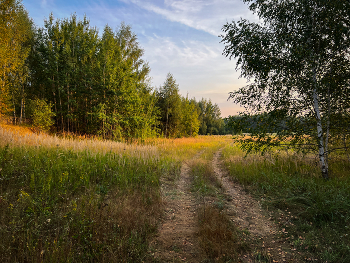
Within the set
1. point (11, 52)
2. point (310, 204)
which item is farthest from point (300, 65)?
point (11, 52)

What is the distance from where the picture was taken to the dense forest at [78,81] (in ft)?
56.0

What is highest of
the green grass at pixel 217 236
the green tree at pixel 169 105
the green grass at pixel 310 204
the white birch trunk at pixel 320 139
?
the green tree at pixel 169 105

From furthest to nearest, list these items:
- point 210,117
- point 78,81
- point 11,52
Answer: point 210,117
point 78,81
point 11,52

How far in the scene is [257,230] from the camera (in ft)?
12.8

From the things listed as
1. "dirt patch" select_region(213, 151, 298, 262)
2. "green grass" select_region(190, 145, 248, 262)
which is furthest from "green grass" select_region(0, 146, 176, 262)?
"dirt patch" select_region(213, 151, 298, 262)

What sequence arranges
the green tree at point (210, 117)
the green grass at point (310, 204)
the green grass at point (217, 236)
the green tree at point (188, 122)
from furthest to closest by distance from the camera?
the green tree at point (210, 117), the green tree at point (188, 122), the green grass at point (310, 204), the green grass at point (217, 236)

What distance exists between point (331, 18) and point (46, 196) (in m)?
11.2

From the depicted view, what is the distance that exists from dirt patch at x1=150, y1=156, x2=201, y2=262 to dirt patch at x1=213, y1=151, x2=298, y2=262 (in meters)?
1.02

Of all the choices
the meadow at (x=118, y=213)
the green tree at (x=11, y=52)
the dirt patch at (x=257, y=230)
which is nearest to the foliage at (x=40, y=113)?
the green tree at (x=11, y=52)

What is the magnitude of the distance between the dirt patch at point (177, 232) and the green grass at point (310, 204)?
85.4 inches

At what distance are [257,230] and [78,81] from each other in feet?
78.8

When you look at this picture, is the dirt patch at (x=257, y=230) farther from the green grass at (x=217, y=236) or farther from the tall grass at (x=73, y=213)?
the tall grass at (x=73, y=213)

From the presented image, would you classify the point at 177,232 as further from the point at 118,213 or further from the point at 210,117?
the point at 210,117

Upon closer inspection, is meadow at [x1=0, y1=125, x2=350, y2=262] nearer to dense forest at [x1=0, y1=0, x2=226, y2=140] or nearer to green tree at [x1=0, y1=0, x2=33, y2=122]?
dense forest at [x1=0, y1=0, x2=226, y2=140]
